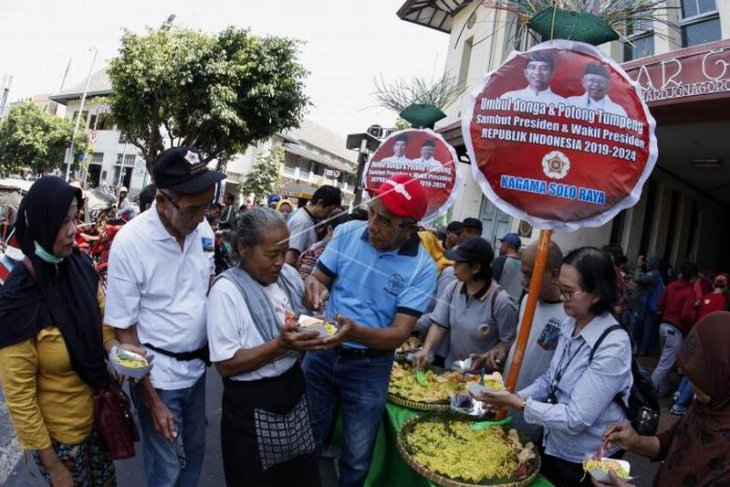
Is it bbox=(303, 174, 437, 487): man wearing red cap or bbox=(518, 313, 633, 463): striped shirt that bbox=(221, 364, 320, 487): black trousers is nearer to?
bbox=(303, 174, 437, 487): man wearing red cap

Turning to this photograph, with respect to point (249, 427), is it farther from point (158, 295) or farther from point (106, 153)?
point (106, 153)

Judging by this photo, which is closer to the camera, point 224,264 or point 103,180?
point 224,264

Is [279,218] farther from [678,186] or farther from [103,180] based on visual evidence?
[103,180]

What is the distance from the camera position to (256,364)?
2051 mm

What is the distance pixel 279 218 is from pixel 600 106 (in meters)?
1.69

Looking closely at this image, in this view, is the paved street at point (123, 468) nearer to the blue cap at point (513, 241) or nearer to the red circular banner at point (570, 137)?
the red circular banner at point (570, 137)

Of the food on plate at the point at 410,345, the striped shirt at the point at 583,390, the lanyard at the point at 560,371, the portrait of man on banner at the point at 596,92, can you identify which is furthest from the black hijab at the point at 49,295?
the portrait of man on banner at the point at 596,92

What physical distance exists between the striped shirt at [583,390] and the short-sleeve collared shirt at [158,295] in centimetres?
162

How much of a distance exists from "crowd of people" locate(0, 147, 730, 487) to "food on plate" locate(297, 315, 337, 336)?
0.16 feet

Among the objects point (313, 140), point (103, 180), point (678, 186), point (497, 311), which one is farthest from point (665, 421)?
point (313, 140)

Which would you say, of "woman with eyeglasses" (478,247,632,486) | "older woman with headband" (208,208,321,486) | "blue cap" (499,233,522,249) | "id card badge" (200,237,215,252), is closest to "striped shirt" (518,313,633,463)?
"woman with eyeglasses" (478,247,632,486)

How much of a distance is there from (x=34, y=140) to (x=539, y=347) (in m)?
40.4

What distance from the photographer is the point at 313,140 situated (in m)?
50.4

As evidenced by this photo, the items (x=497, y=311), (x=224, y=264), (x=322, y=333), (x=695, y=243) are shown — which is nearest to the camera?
(x=322, y=333)
